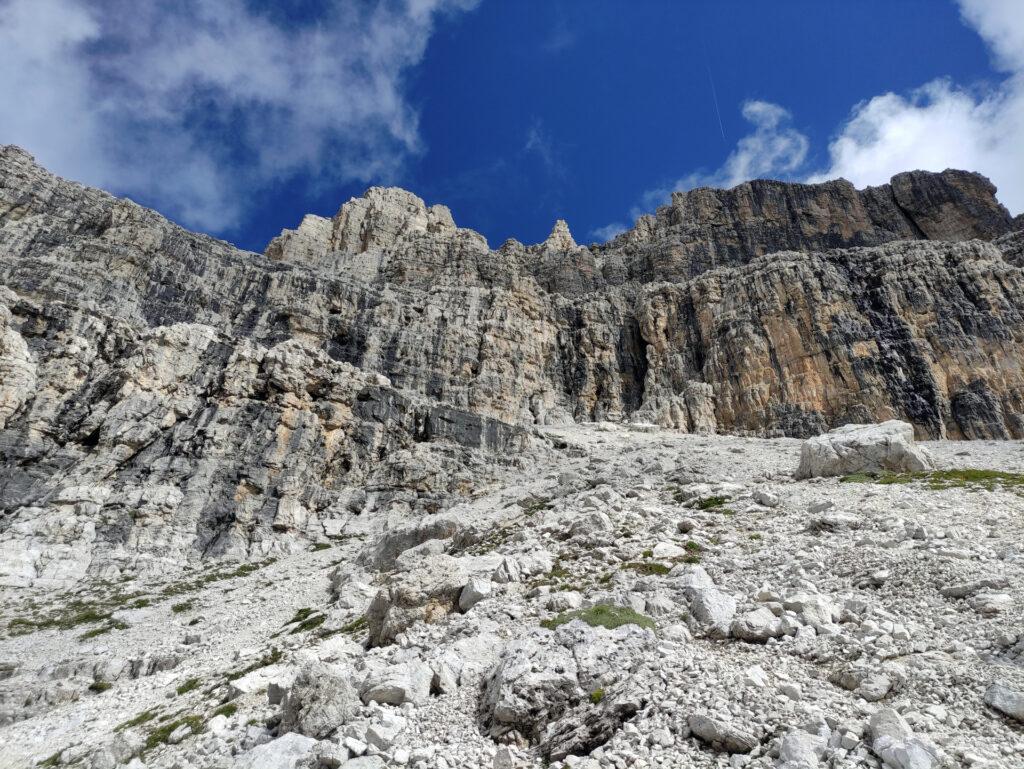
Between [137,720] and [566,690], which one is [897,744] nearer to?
[566,690]

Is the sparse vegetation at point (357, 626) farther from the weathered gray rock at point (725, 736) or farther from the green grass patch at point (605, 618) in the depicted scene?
the weathered gray rock at point (725, 736)

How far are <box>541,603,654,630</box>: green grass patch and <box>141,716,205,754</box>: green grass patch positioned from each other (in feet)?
27.6

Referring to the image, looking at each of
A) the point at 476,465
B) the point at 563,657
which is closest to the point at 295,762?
the point at 563,657

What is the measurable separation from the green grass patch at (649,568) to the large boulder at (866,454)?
672 inches

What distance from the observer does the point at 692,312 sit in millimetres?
108125

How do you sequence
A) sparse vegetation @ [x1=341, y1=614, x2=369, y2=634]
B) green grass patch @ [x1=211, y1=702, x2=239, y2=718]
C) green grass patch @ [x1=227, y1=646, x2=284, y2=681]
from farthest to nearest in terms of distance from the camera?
sparse vegetation @ [x1=341, y1=614, x2=369, y2=634] < green grass patch @ [x1=227, y1=646, x2=284, y2=681] < green grass patch @ [x1=211, y1=702, x2=239, y2=718]

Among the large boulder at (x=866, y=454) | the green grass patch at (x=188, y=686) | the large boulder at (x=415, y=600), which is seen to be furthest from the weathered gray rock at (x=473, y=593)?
the large boulder at (x=866, y=454)

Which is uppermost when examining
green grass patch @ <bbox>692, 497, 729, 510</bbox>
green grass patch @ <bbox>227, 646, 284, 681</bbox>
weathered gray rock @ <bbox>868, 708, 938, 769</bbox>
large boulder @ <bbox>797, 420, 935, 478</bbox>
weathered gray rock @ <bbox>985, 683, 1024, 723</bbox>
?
large boulder @ <bbox>797, 420, 935, 478</bbox>

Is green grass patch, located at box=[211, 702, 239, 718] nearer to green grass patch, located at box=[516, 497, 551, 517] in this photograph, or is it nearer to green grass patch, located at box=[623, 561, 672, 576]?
green grass patch, located at box=[623, 561, 672, 576]

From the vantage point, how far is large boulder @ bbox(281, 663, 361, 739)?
987cm

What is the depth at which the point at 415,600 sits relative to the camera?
15.4 metres

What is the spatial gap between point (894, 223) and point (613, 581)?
14641 cm

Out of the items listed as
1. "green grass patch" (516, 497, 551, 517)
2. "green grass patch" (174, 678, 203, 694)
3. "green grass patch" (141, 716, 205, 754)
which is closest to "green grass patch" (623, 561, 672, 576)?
"green grass patch" (141, 716, 205, 754)

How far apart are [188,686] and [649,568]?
15.6 metres
